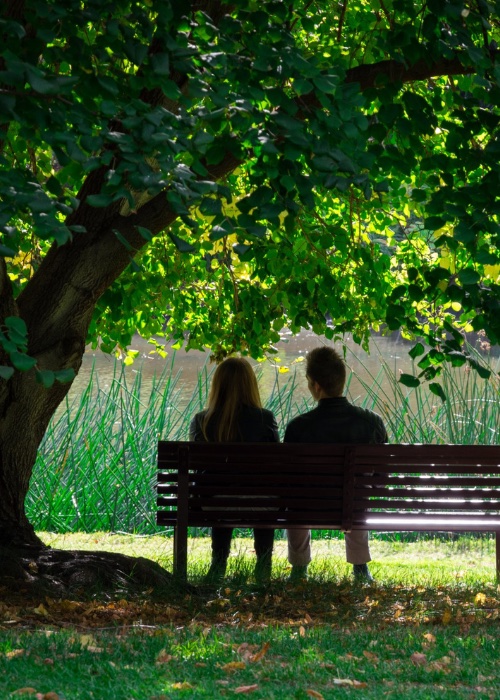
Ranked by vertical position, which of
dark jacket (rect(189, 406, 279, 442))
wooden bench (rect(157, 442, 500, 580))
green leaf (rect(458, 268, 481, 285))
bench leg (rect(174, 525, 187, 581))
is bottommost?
bench leg (rect(174, 525, 187, 581))

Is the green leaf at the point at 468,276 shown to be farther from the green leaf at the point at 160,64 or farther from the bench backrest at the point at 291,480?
the bench backrest at the point at 291,480

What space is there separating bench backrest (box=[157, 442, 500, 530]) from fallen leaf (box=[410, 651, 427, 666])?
5.49ft

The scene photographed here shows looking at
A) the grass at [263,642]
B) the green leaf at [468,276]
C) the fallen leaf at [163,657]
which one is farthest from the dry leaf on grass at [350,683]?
the green leaf at [468,276]

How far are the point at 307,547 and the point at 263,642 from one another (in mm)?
1969

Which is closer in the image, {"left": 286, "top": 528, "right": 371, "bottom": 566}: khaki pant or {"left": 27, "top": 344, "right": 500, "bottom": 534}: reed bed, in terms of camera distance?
{"left": 286, "top": 528, "right": 371, "bottom": 566}: khaki pant

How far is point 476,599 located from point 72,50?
3.73 metres

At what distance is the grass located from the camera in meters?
3.17

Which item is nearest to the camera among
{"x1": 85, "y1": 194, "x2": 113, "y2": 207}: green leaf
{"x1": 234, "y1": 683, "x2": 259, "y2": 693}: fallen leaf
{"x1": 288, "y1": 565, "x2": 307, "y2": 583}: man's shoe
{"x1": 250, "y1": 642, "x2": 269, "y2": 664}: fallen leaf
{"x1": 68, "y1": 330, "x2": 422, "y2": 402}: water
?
{"x1": 85, "y1": 194, "x2": 113, "y2": 207}: green leaf

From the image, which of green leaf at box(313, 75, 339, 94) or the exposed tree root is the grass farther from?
green leaf at box(313, 75, 339, 94)

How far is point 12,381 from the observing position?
15.8 feet

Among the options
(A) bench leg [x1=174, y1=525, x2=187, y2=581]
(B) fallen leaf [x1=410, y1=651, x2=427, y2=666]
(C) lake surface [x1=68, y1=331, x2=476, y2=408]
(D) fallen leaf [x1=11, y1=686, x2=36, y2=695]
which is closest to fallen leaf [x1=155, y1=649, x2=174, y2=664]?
(D) fallen leaf [x1=11, y1=686, x2=36, y2=695]

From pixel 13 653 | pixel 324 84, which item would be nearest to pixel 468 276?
pixel 324 84

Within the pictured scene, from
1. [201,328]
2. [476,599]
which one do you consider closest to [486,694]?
[476,599]

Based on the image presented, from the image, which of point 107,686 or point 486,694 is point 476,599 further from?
point 107,686
